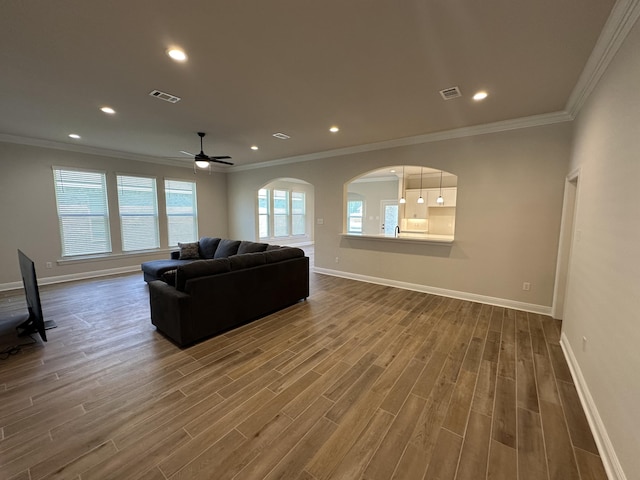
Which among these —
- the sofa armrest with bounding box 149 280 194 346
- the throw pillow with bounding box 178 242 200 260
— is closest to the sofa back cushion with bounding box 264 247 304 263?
the sofa armrest with bounding box 149 280 194 346

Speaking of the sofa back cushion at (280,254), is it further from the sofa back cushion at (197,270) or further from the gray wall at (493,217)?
the gray wall at (493,217)

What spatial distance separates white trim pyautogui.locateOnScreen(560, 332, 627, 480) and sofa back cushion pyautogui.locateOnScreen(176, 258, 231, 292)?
354cm

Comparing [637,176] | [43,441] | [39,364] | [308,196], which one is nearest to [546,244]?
[637,176]

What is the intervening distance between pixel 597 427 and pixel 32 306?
5.36 metres

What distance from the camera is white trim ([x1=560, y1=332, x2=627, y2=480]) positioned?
4.95ft

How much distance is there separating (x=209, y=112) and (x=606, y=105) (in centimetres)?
428

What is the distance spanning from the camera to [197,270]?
305 centimetres

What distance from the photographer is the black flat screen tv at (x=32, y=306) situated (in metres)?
2.70

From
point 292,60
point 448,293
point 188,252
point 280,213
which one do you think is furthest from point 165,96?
point 280,213

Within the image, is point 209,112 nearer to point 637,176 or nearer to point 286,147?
point 286,147

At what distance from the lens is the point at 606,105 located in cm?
223

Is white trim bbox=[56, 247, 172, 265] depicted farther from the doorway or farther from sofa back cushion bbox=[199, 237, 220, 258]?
the doorway

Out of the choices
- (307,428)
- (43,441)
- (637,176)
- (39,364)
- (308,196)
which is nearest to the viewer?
(637,176)

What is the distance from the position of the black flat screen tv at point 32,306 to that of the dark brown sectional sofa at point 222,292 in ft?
3.25
